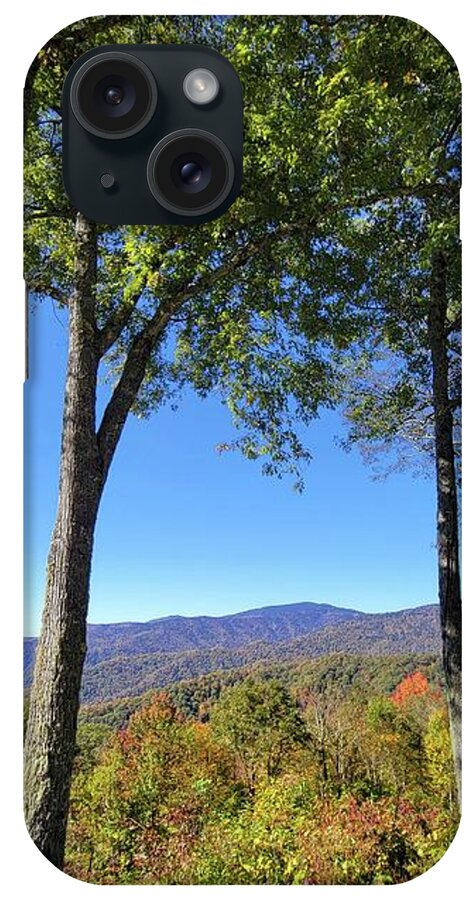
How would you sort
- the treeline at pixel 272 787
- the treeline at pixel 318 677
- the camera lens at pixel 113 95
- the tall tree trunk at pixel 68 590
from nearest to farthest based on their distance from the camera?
the camera lens at pixel 113 95
the treeline at pixel 272 787
the tall tree trunk at pixel 68 590
the treeline at pixel 318 677

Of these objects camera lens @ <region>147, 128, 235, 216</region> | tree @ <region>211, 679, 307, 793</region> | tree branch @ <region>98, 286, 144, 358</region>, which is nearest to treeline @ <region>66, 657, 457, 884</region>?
tree @ <region>211, 679, 307, 793</region>

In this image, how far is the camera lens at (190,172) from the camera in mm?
2059

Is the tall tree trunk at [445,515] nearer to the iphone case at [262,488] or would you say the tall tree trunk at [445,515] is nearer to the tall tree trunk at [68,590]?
the iphone case at [262,488]

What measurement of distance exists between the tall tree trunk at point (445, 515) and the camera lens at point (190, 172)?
83 cm

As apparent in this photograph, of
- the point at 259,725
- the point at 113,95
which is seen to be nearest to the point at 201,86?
the point at 113,95

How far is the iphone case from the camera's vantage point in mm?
2332

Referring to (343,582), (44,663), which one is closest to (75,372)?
(44,663)

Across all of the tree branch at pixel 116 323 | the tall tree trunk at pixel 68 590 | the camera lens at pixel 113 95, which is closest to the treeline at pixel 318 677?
the tall tree trunk at pixel 68 590

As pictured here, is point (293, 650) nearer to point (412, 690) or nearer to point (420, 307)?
point (412, 690)

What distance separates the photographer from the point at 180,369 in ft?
9.07

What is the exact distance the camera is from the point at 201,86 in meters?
2.11

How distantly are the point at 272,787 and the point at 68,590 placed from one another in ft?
2.76

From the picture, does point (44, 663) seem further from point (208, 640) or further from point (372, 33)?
point (372, 33)

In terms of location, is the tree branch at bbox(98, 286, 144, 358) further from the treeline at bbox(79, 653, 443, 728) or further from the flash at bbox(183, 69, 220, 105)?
the treeline at bbox(79, 653, 443, 728)
